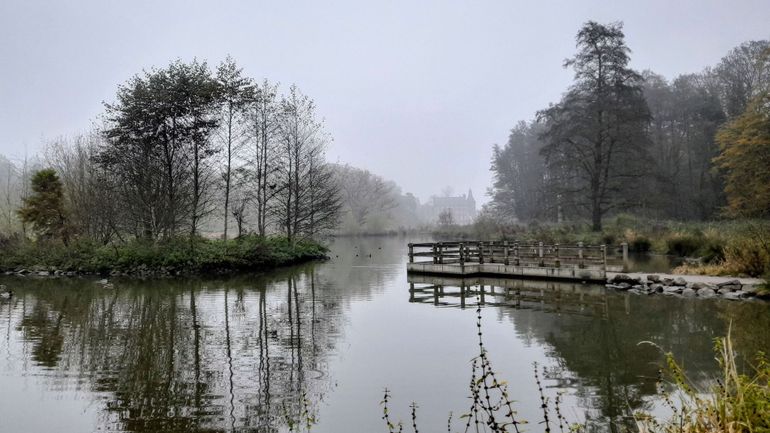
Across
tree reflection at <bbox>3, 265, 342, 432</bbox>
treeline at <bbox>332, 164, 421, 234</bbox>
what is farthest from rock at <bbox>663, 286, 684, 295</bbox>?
treeline at <bbox>332, 164, 421, 234</bbox>

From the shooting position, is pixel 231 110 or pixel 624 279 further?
pixel 231 110

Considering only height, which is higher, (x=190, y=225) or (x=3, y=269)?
(x=190, y=225)

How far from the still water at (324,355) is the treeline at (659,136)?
63.4 ft

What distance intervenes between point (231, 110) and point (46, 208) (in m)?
10.9

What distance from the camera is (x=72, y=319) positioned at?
12.4 m

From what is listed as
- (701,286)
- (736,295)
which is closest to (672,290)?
(701,286)

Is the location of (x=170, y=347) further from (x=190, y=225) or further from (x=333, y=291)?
(x=190, y=225)

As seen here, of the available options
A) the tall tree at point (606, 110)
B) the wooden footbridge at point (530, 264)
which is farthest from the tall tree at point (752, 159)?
the wooden footbridge at point (530, 264)

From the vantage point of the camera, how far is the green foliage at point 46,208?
85.4 feet

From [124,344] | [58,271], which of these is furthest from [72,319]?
[58,271]

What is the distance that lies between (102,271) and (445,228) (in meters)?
46.1

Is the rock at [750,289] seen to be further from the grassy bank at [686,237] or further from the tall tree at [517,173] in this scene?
the tall tree at [517,173]

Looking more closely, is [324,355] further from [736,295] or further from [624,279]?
[624,279]

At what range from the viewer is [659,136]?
46.4 metres
